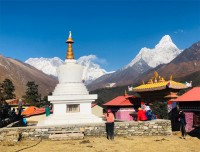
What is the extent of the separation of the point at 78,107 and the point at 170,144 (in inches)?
307

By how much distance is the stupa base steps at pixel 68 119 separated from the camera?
17.6 m

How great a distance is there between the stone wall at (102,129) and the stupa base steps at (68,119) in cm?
254

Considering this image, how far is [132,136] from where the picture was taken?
1545 centimetres

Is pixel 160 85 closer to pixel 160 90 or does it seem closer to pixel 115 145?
pixel 160 90

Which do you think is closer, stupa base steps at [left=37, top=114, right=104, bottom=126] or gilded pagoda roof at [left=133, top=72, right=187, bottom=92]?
stupa base steps at [left=37, top=114, right=104, bottom=126]

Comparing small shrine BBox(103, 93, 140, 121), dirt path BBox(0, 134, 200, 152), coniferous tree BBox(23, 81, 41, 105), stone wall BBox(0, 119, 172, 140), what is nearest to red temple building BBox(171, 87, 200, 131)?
stone wall BBox(0, 119, 172, 140)

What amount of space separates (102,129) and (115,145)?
2.61 meters

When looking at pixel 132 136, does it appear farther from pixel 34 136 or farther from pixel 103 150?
pixel 34 136

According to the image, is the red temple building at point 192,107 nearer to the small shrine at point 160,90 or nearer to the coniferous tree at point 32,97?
the small shrine at point 160,90

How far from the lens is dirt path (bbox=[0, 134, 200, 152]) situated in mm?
11805

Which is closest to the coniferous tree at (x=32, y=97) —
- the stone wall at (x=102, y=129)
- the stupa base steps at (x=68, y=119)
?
the stupa base steps at (x=68, y=119)

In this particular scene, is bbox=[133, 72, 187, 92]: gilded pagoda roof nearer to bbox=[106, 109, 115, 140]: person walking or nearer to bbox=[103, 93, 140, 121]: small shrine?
bbox=[103, 93, 140, 121]: small shrine

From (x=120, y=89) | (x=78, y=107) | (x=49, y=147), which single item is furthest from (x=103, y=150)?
(x=120, y=89)

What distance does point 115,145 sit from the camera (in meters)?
12.8
